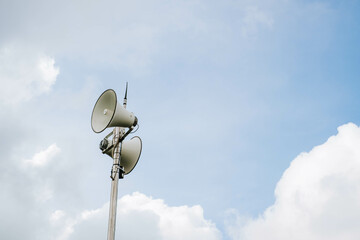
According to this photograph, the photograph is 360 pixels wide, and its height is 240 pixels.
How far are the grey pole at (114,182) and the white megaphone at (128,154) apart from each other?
18 cm

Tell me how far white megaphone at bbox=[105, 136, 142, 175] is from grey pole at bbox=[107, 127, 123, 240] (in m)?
0.18

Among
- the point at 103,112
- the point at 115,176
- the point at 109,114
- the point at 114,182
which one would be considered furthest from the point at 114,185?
the point at 103,112

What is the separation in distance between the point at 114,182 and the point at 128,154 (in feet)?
3.00

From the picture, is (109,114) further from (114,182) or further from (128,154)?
(114,182)

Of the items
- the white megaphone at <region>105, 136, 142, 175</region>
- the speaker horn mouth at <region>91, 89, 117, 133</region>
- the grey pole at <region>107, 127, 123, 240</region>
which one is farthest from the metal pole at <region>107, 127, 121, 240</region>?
the speaker horn mouth at <region>91, 89, 117, 133</region>

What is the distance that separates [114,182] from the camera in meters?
→ 8.83

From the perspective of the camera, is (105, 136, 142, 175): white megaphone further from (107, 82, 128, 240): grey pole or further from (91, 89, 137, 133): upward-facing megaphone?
(91, 89, 137, 133): upward-facing megaphone

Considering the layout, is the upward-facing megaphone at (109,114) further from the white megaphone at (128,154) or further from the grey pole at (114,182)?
the white megaphone at (128,154)

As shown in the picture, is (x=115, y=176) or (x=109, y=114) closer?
(x=115, y=176)

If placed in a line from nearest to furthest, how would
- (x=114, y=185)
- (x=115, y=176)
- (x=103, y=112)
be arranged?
(x=114, y=185) < (x=115, y=176) < (x=103, y=112)

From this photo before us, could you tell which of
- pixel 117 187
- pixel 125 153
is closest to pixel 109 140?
pixel 125 153

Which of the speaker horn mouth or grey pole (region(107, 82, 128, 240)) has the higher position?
the speaker horn mouth

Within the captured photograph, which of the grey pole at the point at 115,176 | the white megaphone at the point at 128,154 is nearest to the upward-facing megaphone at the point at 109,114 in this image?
the grey pole at the point at 115,176

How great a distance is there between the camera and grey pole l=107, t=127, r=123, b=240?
8.25 m
